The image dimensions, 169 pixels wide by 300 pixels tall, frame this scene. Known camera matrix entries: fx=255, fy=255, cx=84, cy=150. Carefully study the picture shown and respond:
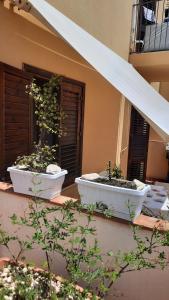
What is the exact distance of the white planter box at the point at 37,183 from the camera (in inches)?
128

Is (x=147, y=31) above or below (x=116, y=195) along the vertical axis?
above

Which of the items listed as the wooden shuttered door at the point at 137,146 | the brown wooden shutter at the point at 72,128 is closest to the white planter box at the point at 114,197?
the brown wooden shutter at the point at 72,128

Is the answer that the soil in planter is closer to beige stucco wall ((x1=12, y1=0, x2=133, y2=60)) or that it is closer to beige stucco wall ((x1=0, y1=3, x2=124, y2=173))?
beige stucco wall ((x1=0, y1=3, x2=124, y2=173))

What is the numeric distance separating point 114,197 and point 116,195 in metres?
0.04

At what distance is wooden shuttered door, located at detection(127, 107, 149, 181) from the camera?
31.6ft

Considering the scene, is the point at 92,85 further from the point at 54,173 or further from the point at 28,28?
the point at 54,173

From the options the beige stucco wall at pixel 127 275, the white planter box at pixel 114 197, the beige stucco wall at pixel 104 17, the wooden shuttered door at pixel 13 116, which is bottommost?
the beige stucco wall at pixel 127 275

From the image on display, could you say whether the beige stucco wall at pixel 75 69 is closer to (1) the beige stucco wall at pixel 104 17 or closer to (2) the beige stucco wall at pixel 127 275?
(1) the beige stucco wall at pixel 104 17

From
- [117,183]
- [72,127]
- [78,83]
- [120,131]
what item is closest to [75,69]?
[78,83]

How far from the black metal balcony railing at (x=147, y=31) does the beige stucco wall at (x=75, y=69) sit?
2169 mm

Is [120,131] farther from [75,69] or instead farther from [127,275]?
[127,275]

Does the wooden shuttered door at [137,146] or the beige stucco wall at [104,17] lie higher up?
the beige stucco wall at [104,17]

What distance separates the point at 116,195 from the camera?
2889 mm

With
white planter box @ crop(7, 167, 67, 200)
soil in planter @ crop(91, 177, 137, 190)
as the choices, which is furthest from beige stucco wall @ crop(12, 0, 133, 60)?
soil in planter @ crop(91, 177, 137, 190)
